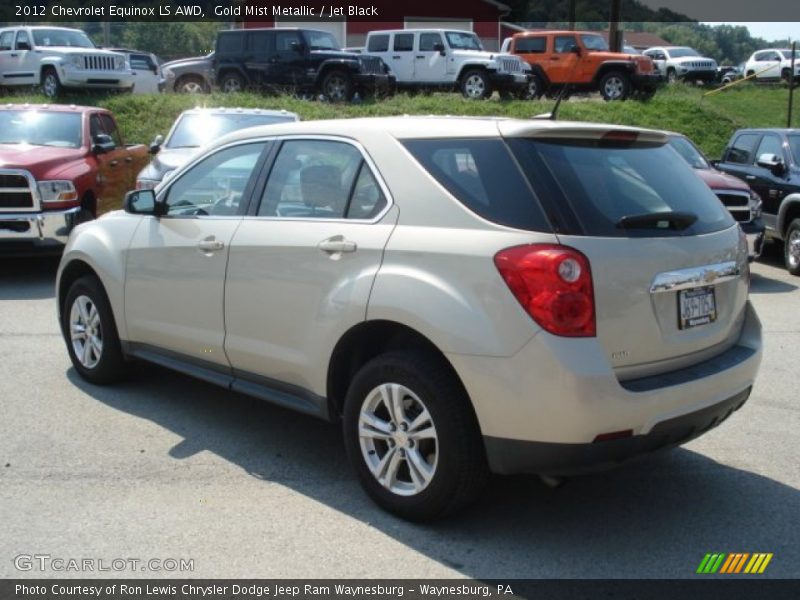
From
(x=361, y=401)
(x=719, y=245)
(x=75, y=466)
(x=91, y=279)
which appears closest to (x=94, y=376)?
(x=91, y=279)

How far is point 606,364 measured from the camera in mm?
3707

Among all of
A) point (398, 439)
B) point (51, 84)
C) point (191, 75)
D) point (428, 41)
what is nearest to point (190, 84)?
point (191, 75)

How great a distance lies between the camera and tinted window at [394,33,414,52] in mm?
24656

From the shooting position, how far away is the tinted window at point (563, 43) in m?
25.2

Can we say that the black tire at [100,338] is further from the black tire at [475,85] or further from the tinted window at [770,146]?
the black tire at [475,85]

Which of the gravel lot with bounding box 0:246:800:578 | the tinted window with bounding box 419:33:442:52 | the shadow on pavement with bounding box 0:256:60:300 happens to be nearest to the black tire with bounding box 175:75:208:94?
the tinted window with bounding box 419:33:442:52

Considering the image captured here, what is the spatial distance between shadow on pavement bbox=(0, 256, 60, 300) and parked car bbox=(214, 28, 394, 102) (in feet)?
37.0

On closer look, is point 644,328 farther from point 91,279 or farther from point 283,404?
point 91,279

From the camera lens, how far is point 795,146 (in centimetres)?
1248

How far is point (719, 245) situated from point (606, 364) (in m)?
1.00

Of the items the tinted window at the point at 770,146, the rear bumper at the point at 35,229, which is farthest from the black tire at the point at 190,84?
the tinted window at the point at 770,146

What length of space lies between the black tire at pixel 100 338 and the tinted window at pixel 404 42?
1960 cm

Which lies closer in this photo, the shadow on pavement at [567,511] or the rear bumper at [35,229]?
the shadow on pavement at [567,511]

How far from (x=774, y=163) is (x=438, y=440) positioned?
984 centimetres
